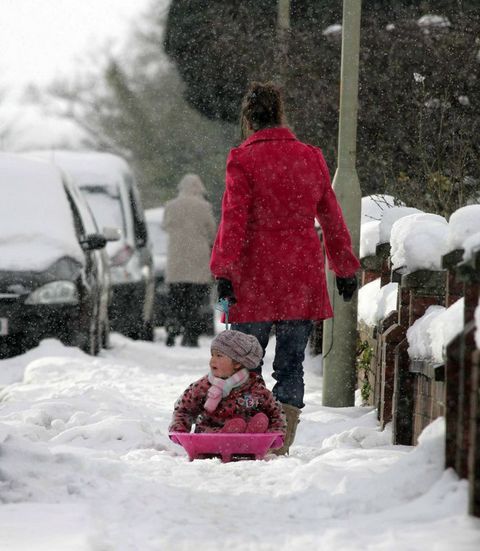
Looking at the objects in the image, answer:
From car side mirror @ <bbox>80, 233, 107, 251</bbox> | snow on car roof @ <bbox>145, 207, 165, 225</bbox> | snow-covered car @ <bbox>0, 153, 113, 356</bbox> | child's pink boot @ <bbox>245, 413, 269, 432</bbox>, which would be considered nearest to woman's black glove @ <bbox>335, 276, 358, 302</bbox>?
child's pink boot @ <bbox>245, 413, 269, 432</bbox>

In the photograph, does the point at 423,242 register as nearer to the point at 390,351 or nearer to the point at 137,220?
the point at 390,351

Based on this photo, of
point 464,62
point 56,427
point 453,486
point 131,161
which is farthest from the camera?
point 131,161

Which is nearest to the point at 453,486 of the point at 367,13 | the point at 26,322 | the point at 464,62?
the point at 26,322

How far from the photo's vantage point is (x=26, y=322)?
11.2 meters

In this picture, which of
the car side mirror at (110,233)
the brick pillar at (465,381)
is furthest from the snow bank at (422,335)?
the car side mirror at (110,233)

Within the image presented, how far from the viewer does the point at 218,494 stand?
522 centimetres

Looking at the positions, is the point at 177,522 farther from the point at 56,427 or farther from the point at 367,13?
the point at 367,13

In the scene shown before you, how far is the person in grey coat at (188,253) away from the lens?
15.8 meters

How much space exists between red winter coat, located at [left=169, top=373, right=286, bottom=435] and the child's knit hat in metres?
0.15

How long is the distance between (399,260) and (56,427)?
2155 mm

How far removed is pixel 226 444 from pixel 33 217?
575cm

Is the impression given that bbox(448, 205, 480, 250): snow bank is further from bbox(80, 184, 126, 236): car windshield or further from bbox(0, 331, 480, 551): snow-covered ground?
bbox(80, 184, 126, 236): car windshield

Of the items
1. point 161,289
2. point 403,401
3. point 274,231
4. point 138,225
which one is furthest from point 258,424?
point 161,289

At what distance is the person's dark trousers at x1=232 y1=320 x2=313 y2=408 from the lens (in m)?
6.88
